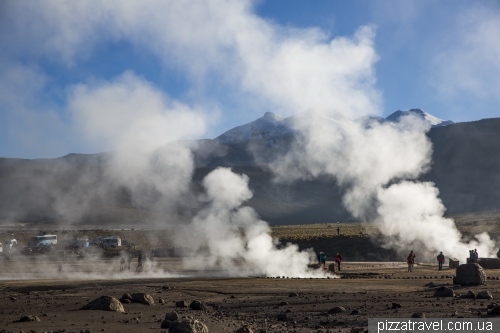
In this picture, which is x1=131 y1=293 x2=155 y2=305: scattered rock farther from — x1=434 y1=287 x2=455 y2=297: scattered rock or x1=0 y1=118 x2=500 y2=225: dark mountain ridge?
x1=0 y1=118 x2=500 y2=225: dark mountain ridge

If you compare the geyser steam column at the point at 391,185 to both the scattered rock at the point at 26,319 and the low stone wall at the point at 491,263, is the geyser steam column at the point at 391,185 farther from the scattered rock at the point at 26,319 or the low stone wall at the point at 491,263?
the scattered rock at the point at 26,319

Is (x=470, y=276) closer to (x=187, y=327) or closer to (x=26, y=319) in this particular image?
(x=187, y=327)

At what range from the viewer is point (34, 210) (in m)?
84.9

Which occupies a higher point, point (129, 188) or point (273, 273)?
point (129, 188)

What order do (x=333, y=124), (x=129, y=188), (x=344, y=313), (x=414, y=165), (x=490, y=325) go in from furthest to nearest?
(x=333, y=124) < (x=414, y=165) < (x=129, y=188) < (x=344, y=313) < (x=490, y=325)

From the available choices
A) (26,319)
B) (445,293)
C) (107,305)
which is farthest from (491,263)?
(26,319)

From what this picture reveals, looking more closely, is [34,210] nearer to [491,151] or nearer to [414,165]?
[414,165]

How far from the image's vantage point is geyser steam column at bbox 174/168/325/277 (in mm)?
39094

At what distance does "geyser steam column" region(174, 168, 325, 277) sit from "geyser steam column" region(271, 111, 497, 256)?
11120 millimetres

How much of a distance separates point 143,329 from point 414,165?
271 ft

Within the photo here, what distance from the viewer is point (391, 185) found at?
64062mm

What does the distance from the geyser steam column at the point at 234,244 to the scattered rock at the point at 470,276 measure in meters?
10.5

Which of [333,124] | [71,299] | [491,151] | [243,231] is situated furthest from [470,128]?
[71,299]

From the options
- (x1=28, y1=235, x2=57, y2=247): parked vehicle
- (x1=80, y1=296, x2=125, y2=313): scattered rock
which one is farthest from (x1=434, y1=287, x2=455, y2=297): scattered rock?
(x1=28, y1=235, x2=57, y2=247): parked vehicle
